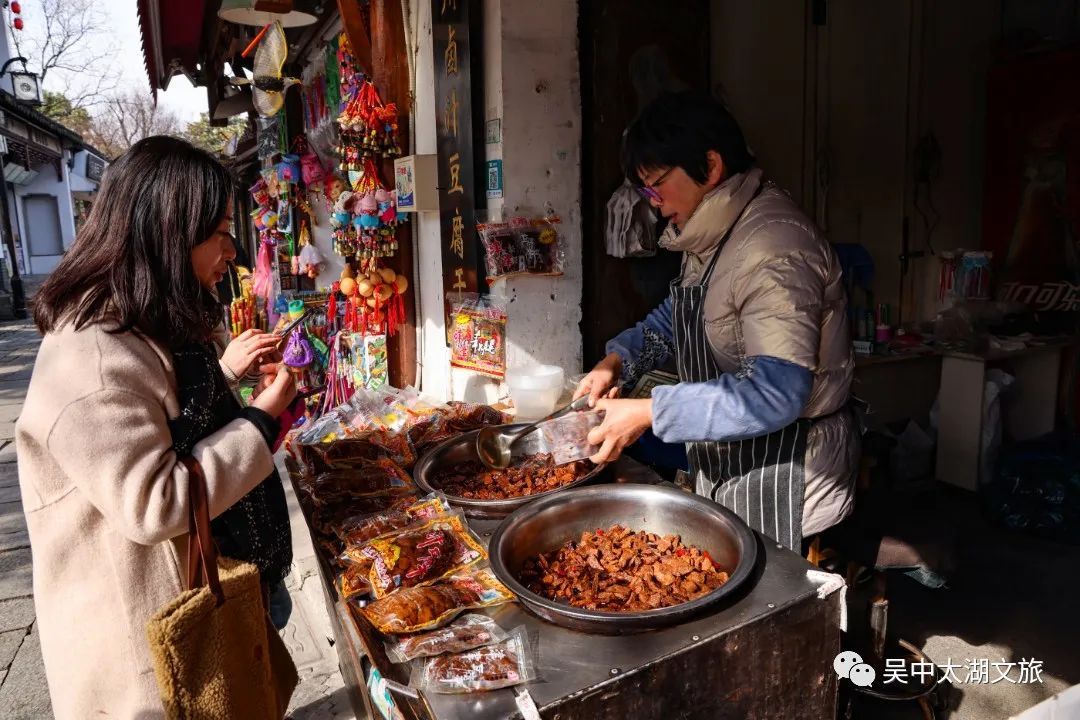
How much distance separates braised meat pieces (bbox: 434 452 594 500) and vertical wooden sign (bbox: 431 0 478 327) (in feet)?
3.74

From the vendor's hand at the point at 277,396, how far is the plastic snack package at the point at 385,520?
40 centimetres

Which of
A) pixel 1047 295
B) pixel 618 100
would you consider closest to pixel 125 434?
pixel 618 100

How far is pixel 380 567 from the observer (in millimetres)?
1637

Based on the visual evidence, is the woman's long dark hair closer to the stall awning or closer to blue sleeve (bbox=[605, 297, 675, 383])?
blue sleeve (bbox=[605, 297, 675, 383])

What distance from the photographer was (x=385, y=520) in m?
1.93

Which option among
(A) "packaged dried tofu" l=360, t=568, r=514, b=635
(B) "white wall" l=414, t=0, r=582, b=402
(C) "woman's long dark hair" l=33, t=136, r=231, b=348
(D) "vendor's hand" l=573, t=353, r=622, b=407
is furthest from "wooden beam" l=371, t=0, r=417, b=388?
(A) "packaged dried tofu" l=360, t=568, r=514, b=635

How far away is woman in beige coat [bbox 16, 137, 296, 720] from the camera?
1379mm

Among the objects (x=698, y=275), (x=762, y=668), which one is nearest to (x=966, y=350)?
(x=698, y=275)

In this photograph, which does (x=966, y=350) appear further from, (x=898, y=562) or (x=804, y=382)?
(x=804, y=382)

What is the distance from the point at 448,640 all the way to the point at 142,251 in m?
1.02

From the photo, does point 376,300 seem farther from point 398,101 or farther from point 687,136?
point 687,136

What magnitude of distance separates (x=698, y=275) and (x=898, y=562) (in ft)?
4.23

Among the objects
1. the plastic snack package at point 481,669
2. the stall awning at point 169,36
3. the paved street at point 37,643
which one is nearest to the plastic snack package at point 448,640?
the plastic snack package at point 481,669

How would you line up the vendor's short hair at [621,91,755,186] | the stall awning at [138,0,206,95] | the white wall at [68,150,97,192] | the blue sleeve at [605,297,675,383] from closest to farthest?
the vendor's short hair at [621,91,755,186] → the blue sleeve at [605,297,675,383] → the stall awning at [138,0,206,95] → the white wall at [68,150,97,192]
